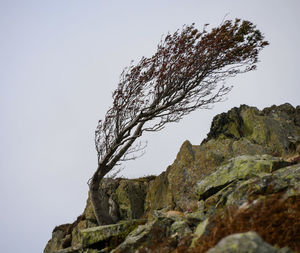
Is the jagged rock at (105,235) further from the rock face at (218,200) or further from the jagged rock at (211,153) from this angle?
the jagged rock at (211,153)

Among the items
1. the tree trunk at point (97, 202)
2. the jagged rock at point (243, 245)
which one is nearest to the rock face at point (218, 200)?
the jagged rock at point (243, 245)

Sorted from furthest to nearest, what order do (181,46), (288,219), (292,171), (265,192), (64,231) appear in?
1. (64,231)
2. (181,46)
3. (292,171)
4. (265,192)
5. (288,219)

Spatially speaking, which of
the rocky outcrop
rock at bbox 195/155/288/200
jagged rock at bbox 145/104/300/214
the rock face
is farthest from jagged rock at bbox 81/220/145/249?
the rocky outcrop

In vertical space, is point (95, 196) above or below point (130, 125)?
below

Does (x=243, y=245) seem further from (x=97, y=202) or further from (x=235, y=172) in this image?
(x=97, y=202)

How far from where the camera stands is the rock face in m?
4.21

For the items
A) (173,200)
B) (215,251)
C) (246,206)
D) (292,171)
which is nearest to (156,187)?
(173,200)

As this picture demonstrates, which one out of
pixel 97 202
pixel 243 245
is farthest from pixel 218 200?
pixel 97 202

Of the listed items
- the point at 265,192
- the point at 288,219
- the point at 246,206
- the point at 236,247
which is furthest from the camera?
the point at 265,192

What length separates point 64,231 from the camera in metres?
21.0

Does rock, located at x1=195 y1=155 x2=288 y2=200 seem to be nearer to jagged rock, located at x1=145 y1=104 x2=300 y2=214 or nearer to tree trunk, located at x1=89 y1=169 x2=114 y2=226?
jagged rock, located at x1=145 y1=104 x2=300 y2=214

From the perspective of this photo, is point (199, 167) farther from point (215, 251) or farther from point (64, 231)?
point (64, 231)

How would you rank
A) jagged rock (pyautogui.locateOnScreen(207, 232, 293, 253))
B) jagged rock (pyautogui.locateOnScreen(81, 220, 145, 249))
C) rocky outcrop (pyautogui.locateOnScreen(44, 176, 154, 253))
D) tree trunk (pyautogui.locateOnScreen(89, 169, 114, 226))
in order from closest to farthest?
jagged rock (pyautogui.locateOnScreen(207, 232, 293, 253)) → jagged rock (pyautogui.locateOnScreen(81, 220, 145, 249)) → tree trunk (pyautogui.locateOnScreen(89, 169, 114, 226)) → rocky outcrop (pyautogui.locateOnScreen(44, 176, 154, 253))

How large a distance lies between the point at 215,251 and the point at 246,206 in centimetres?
226
